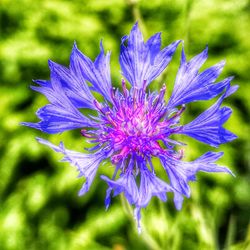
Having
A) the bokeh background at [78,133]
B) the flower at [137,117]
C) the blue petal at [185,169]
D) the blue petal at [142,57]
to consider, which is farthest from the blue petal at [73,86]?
the bokeh background at [78,133]

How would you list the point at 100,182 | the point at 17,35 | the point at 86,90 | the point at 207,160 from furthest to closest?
the point at 17,35 < the point at 100,182 < the point at 86,90 < the point at 207,160

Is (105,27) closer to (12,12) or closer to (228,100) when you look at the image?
(12,12)

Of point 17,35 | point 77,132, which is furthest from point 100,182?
point 17,35

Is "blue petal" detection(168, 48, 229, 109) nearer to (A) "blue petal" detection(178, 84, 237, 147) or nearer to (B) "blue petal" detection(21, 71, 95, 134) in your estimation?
(A) "blue petal" detection(178, 84, 237, 147)

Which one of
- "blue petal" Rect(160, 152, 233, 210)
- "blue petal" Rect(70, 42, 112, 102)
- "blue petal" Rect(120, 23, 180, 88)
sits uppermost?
"blue petal" Rect(120, 23, 180, 88)

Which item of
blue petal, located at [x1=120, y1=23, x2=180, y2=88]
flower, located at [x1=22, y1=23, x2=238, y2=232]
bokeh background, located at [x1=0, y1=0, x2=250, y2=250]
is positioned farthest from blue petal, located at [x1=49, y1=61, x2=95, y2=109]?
bokeh background, located at [x1=0, y1=0, x2=250, y2=250]

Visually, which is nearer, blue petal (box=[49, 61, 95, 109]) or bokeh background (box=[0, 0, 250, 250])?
blue petal (box=[49, 61, 95, 109])

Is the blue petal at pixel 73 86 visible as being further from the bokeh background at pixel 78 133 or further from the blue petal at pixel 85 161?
the bokeh background at pixel 78 133
